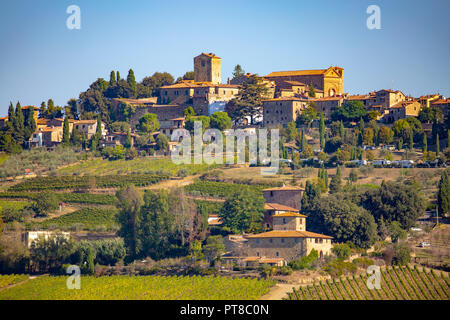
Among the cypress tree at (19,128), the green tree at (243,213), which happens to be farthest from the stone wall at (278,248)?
the cypress tree at (19,128)

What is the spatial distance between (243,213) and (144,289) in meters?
9.37

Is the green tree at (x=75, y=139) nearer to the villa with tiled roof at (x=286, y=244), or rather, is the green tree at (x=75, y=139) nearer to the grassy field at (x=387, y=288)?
the villa with tiled roof at (x=286, y=244)

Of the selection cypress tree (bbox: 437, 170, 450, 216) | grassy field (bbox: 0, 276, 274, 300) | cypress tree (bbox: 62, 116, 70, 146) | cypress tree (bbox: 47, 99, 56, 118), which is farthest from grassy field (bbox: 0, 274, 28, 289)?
cypress tree (bbox: 47, 99, 56, 118)

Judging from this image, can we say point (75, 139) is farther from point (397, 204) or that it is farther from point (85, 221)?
point (397, 204)

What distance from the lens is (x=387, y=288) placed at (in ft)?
149

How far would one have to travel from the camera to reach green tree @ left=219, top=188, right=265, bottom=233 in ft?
172

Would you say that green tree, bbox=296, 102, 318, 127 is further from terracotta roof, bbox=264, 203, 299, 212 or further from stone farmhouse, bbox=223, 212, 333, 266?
stone farmhouse, bbox=223, 212, 333, 266

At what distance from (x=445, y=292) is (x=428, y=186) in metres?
16.6

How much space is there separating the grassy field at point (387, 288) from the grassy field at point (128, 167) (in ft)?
77.9

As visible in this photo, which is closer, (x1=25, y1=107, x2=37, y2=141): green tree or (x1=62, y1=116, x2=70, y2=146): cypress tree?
(x1=62, y1=116, x2=70, y2=146): cypress tree

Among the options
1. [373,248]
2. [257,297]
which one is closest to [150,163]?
[373,248]

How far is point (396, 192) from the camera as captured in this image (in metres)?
54.9

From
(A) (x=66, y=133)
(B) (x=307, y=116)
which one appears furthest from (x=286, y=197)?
(A) (x=66, y=133)
